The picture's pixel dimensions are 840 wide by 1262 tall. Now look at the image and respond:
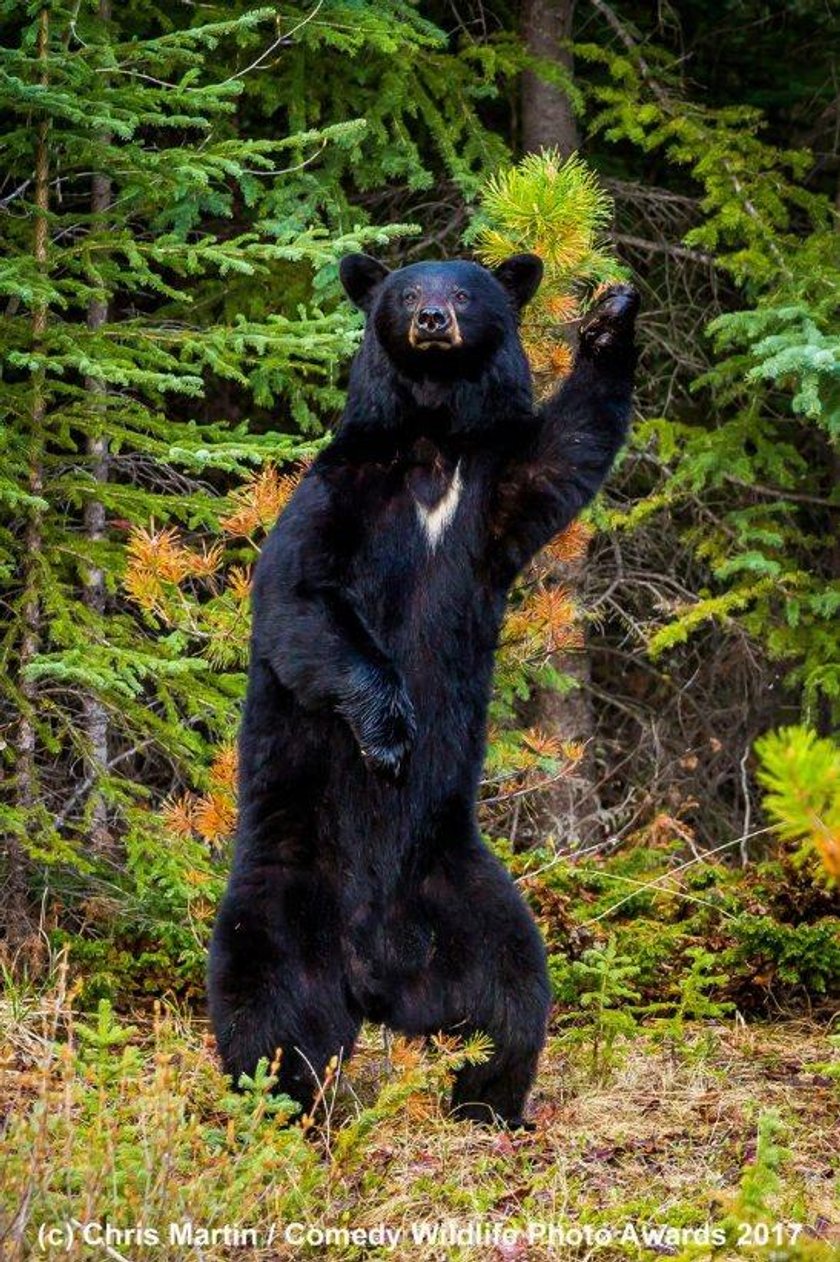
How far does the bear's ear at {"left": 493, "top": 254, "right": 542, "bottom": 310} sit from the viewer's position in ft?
16.9

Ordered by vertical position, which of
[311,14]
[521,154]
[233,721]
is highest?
[311,14]

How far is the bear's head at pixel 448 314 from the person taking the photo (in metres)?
4.80

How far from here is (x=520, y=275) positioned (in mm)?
5164

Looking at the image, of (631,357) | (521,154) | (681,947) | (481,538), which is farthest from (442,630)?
(521,154)

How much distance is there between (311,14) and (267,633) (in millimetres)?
3477

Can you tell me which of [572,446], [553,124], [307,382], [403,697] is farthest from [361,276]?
[553,124]

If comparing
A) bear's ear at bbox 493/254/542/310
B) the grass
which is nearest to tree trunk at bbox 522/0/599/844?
the grass

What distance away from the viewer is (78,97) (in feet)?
20.9

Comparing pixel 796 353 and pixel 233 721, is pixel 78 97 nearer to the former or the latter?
pixel 233 721

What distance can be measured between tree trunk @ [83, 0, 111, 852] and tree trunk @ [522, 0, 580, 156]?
234cm

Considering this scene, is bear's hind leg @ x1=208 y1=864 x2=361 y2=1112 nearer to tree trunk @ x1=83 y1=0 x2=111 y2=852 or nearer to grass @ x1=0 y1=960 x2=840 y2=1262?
grass @ x1=0 y1=960 x2=840 y2=1262

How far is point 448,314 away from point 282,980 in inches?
68.9

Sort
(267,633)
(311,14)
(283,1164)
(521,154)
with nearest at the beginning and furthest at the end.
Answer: (283,1164), (267,633), (311,14), (521,154)

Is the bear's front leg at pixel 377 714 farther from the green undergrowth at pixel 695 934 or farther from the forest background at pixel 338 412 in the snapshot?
the green undergrowth at pixel 695 934
